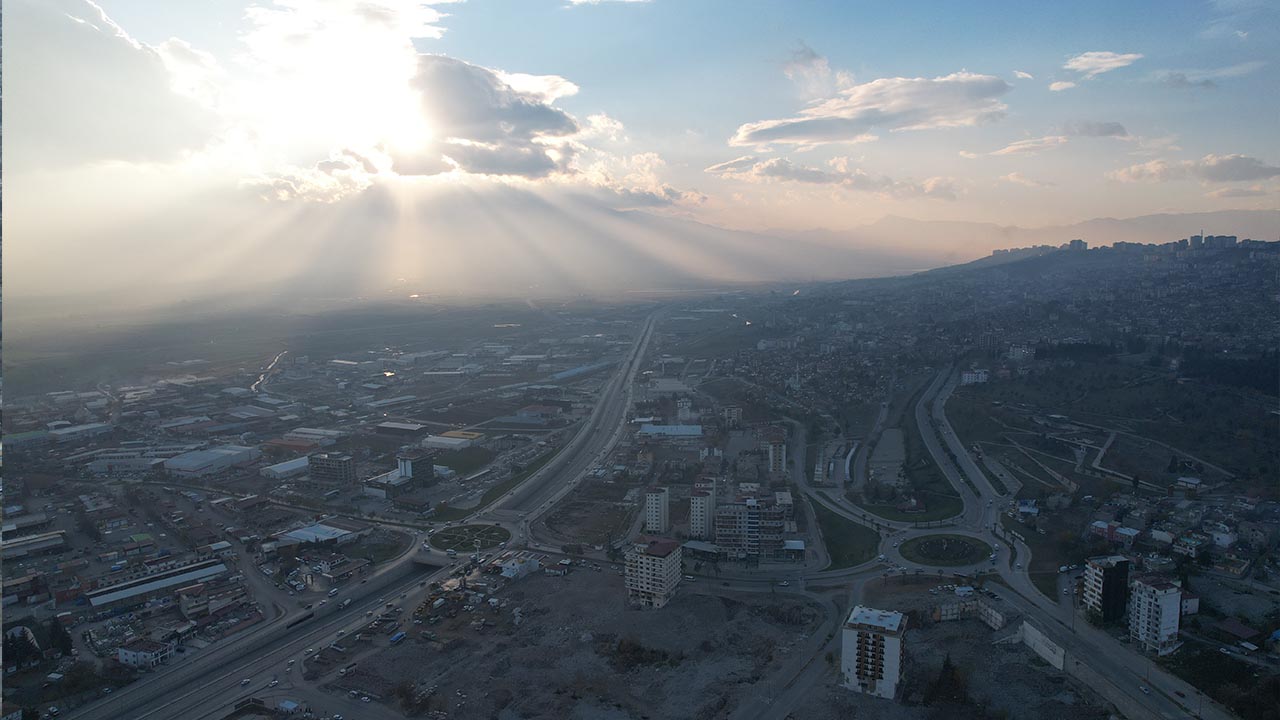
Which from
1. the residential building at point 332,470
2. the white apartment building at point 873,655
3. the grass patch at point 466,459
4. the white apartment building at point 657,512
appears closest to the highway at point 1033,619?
the white apartment building at point 873,655

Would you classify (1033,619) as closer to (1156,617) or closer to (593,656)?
(1156,617)

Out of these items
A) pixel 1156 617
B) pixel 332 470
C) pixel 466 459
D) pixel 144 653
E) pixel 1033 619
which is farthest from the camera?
pixel 466 459

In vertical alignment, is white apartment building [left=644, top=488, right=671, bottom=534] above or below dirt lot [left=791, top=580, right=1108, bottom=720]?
above

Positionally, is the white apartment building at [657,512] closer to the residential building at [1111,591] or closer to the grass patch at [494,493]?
the grass patch at [494,493]

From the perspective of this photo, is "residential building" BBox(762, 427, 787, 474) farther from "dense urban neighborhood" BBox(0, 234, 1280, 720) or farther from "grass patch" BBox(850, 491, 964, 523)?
"grass patch" BBox(850, 491, 964, 523)

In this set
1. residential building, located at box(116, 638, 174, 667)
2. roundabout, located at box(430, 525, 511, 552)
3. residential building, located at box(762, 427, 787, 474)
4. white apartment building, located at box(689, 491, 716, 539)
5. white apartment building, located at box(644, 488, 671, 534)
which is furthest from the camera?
residential building, located at box(762, 427, 787, 474)

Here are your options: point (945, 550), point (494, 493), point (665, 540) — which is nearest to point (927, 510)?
point (945, 550)

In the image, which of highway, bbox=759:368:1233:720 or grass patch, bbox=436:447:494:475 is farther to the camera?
grass patch, bbox=436:447:494:475

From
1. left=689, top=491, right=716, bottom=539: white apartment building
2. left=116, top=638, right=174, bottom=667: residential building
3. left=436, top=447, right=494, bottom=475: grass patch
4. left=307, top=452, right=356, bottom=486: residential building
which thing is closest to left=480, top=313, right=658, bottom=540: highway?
left=436, top=447, right=494, bottom=475: grass patch
